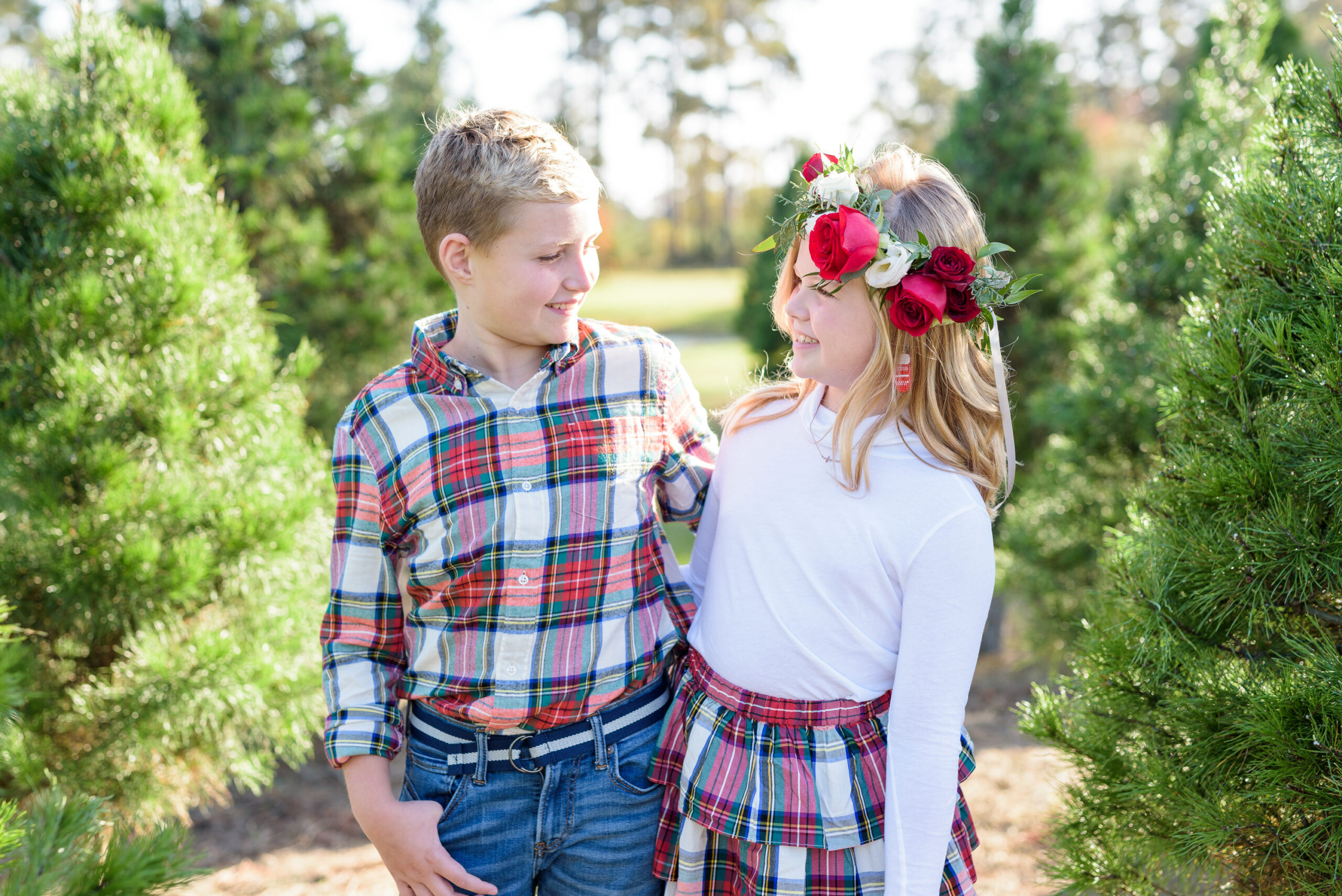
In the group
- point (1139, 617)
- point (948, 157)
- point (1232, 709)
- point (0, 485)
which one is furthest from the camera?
point (948, 157)

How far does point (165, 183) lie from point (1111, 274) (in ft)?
11.8

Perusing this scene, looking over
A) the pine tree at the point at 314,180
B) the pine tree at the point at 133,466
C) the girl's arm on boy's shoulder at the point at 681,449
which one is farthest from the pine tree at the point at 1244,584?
the pine tree at the point at 314,180

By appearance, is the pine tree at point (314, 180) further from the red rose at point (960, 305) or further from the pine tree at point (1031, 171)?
the pine tree at point (1031, 171)

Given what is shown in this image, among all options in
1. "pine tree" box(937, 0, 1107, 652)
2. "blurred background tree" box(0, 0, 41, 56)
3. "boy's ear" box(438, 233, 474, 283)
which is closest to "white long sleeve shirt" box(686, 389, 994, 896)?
"boy's ear" box(438, 233, 474, 283)

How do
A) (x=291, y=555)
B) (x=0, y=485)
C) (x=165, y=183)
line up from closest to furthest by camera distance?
(x=0, y=485) < (x=165, y=183) < (x=291, y=555)

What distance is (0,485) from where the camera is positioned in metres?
2.38

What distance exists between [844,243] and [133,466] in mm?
1963

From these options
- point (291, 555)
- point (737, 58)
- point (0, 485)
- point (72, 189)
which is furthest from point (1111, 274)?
point (737, 58)

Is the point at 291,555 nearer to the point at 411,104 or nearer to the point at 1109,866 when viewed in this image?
the point at 1109,866

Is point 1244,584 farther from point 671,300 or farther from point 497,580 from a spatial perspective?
point 671,300

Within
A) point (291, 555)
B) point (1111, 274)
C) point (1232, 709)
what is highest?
point (1111, 274)

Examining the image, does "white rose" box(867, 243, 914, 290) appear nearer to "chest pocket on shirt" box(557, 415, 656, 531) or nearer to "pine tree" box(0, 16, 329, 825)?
"chest pocket on shirt" box(557, 415, 656, 531)

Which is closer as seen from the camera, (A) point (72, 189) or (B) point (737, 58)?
(A) point (72, 189)

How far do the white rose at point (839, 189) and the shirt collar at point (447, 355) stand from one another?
0.53m
